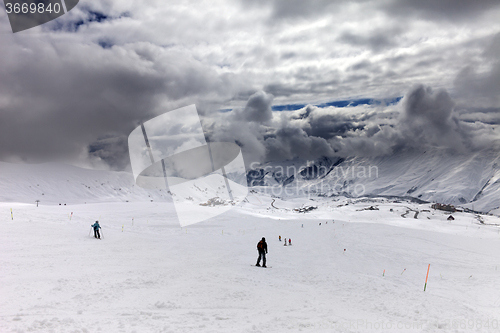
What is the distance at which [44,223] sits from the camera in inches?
1136

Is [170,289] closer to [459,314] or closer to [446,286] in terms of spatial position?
[459,314]

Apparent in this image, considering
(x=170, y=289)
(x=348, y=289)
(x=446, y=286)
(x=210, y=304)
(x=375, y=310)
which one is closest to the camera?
(x=210, y=304)

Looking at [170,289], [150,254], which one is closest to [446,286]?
[170,289]

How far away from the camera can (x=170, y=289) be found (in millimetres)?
13430

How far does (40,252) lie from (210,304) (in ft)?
43.4

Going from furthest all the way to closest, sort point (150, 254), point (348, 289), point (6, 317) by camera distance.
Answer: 1. point (150, 254)
2. point (348, 289)
3. point (6, 317)

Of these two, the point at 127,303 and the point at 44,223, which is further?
the point at 44,223

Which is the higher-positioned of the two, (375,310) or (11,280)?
(11,280)

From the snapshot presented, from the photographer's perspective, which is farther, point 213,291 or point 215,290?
point 215,290

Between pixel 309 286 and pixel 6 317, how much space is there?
519 inches

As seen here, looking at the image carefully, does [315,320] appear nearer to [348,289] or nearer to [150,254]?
[348,289]

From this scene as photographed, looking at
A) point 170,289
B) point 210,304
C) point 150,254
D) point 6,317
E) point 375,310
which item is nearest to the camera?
point 6,317

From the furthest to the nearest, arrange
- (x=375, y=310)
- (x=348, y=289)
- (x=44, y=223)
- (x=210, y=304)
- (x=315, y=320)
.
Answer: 1. (x=44, y=223)
2. (x=348, y=289)
3. (x=375, y=310)
4. (x=210, y=304)
5. (x=315, y=320)

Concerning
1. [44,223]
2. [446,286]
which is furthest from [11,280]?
[446,286]
